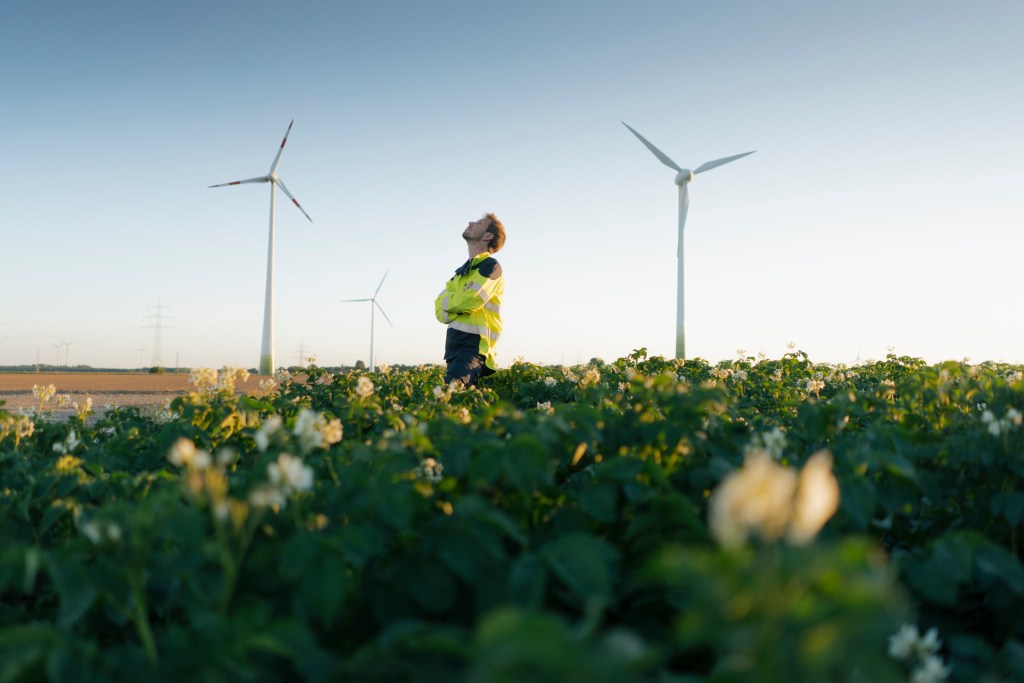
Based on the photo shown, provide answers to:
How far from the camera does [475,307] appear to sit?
416 inches

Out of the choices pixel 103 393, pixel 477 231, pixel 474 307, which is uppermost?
pixel 477 231

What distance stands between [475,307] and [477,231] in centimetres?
142

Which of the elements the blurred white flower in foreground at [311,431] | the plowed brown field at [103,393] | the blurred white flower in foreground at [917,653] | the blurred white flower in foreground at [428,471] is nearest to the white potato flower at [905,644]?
the blurred white flower in foreground at [917,653]

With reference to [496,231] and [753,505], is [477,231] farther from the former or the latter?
[753,505]

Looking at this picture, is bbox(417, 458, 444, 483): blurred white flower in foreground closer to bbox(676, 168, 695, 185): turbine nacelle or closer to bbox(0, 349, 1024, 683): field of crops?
bbox(0, 349, 1024, 683): field of crops

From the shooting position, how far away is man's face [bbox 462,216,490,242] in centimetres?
1120

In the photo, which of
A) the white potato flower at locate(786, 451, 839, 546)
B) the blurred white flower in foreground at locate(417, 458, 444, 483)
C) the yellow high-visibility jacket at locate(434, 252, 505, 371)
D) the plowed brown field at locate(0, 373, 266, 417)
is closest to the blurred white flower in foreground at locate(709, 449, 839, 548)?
the white potato flower at locate(786, 451, 839, 546)

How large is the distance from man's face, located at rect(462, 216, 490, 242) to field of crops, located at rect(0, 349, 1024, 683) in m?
6.92

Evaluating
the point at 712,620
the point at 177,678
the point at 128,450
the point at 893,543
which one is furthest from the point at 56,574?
the point at 893,543

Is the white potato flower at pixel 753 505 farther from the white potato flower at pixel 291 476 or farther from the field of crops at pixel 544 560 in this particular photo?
the white potato flower at pixel 291 476

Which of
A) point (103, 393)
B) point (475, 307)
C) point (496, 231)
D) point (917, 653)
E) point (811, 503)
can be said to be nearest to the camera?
point (811, 503)

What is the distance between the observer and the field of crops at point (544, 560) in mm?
1367

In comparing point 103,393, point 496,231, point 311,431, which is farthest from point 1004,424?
point 103,393

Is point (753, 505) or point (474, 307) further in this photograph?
point (474, 307)
